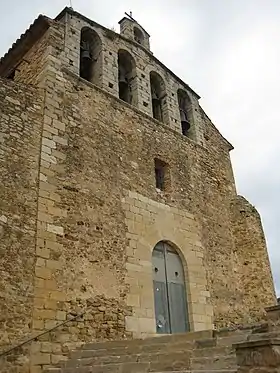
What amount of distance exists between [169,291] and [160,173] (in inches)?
114

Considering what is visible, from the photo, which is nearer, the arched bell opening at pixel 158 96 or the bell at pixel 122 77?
the bell at pixel 122 77

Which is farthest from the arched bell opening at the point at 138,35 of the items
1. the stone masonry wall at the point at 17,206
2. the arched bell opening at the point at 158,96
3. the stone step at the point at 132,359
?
the stone step at the point at 132,359

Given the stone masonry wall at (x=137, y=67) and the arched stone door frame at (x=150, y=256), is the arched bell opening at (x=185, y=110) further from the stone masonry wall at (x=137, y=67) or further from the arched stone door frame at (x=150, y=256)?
the arched stone door frame at (x=150, y=256)

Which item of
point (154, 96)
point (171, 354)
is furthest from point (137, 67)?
point (171, 354)

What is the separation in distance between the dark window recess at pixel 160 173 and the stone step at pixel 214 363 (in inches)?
214

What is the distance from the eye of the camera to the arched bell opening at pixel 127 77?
1036cm

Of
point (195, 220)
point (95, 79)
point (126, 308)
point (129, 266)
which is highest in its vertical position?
point (95, 79)

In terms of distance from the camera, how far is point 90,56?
1009cm

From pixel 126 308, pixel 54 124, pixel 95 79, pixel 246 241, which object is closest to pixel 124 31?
pixel 95 79

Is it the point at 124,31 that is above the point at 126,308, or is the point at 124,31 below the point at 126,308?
above

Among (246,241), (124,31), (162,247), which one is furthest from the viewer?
(124,31)

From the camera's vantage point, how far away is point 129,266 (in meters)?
7.79

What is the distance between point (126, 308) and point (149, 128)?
14.8 feet

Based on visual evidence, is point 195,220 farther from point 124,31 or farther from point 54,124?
point 124,31
